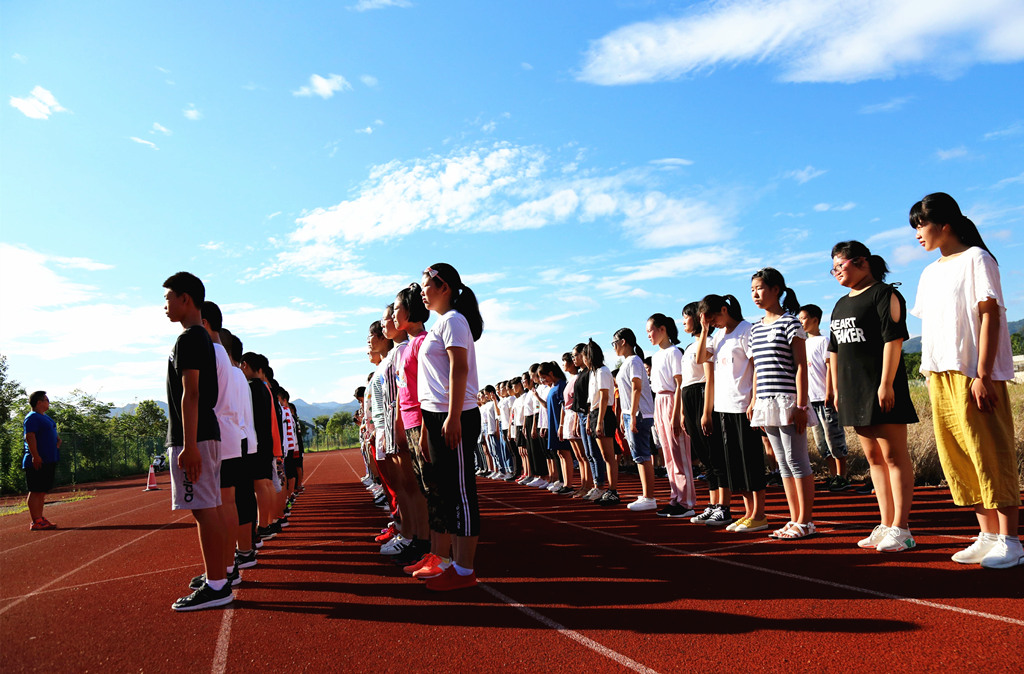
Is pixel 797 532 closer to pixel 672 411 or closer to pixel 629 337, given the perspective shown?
pixel 672 411

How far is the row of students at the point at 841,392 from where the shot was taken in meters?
3.97

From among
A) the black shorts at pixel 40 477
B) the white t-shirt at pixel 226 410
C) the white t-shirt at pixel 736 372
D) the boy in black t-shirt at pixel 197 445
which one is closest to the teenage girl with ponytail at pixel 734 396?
the white t-shirt at pixel 736 372

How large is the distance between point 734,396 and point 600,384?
2.61 meters

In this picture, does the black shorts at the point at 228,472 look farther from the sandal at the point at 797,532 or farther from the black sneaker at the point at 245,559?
the sandal at the point at 797,532

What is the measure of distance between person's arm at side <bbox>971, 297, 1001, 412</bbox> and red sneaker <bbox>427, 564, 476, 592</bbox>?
3369mm

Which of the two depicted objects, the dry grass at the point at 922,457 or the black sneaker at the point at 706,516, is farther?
the dry grass at the point at 922,457

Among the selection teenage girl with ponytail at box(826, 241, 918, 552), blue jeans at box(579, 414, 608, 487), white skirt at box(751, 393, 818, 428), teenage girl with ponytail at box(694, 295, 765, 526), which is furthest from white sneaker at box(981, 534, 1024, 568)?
blue jeans at box(579, 414, 608, 487)

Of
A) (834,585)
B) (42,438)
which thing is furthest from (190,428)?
(42,438)

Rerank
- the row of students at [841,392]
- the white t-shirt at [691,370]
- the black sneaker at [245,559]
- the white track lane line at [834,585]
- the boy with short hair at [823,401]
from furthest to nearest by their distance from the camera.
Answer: the boy with short hair at [823,401] < the white t-shirt at [691,370] < the black sneaker at [245,559] < the row of students at [841,392] < the white track lane line at [834,585]

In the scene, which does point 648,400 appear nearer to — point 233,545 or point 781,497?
point 781,497

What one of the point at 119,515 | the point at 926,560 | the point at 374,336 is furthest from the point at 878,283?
the point at 119,515

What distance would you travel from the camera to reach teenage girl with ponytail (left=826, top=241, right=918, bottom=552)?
4488mm

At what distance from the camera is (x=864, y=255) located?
483 cm

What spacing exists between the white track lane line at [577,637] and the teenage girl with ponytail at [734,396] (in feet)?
8.99
